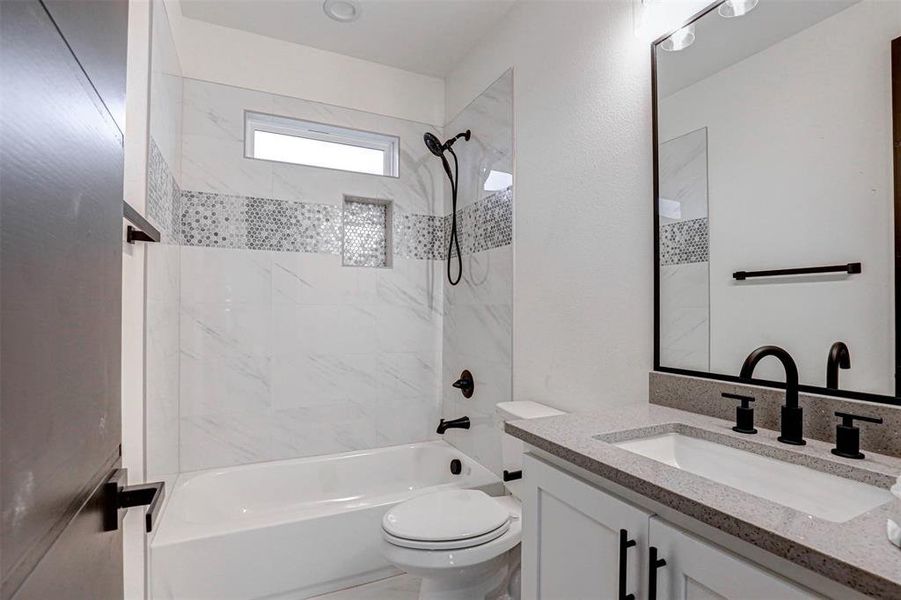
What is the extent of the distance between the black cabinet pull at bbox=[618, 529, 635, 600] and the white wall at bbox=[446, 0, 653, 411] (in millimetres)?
746

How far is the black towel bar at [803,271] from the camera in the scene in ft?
3.37

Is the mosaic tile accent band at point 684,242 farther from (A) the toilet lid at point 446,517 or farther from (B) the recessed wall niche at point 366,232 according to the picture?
(B) the recessed wall niche at point 366,232

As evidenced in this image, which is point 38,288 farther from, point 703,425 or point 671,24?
point 671,24

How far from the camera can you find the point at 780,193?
1.16m

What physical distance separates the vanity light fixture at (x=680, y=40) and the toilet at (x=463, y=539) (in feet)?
4.33

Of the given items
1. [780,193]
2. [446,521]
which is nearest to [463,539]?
[446,521]

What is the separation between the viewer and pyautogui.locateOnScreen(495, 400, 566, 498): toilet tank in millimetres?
1814

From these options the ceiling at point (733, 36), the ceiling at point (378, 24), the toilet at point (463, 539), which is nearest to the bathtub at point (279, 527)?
the toilet at point (463, 539)

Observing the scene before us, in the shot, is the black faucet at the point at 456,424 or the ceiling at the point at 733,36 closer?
the ceiling at the point at 733,36

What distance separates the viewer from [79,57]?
0.49 metres

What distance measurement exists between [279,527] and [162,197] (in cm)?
140

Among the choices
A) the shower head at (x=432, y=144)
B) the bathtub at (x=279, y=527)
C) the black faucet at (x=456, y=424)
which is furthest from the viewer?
the shower head at (x=432, y=144)

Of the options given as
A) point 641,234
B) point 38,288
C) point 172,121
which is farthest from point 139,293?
point 641,234

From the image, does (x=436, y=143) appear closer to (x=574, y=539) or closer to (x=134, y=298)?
(x=134, y=298)
